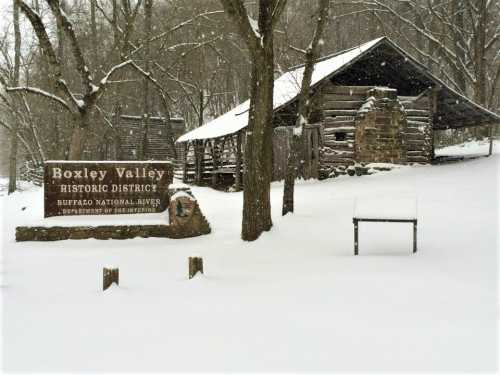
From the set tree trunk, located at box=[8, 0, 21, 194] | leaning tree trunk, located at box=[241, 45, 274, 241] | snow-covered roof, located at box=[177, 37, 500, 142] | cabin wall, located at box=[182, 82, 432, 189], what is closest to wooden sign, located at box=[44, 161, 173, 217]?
leaning tree trunk, located at box=[241, 45, 274, 241]

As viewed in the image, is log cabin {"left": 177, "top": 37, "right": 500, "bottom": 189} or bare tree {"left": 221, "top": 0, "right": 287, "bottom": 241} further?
log cabin {"left": 177, "top": 37, "right": 500, "bottom": 189}

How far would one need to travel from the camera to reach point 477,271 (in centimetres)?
640

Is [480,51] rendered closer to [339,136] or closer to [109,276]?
[339,136]

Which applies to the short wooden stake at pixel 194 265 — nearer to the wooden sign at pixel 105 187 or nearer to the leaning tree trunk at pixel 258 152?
the leaning tree trunk at pixel 258 152

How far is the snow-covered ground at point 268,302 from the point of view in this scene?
3814 mm

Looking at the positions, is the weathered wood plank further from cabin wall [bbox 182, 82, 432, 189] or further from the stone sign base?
the stone sign base

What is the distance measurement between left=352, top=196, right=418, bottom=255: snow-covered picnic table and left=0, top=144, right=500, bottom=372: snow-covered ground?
554 mm

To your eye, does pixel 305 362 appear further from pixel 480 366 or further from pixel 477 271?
pixel 477 271

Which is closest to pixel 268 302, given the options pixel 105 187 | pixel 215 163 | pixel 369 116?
pixel 105 187

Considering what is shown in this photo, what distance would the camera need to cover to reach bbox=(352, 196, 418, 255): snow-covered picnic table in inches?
290

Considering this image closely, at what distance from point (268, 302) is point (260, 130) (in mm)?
4408

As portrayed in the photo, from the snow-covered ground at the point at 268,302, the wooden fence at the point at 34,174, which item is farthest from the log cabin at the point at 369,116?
the wooden fence at the point at 34,174

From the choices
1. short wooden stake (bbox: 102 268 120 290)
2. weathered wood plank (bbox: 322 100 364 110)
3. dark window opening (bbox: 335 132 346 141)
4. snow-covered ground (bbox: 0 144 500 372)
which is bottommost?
snow-covered ground (bbox: 0 144 500 372)

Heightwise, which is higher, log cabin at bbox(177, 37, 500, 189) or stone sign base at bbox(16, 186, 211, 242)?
log cabin at bbox(177, 37, 500, 189)
